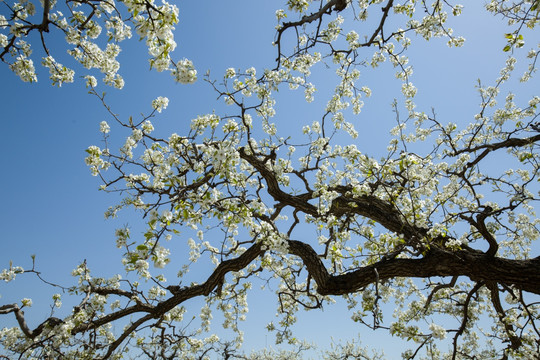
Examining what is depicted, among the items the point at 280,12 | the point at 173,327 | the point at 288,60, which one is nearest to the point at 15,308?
the point at 173,327

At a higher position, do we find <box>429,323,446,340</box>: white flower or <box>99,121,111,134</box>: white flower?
<box>99,121,111,134</box>: white flower

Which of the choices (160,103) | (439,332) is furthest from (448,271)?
(160,103)

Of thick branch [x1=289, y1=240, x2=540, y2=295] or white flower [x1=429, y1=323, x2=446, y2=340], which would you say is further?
white flower [x1=429, y1=323, x2=446, y2=340]

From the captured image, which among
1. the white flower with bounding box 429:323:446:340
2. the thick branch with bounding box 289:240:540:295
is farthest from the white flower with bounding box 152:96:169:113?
the white flower with bounding box 429:323:446:340

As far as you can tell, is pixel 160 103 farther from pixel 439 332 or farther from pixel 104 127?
pixel 439 332

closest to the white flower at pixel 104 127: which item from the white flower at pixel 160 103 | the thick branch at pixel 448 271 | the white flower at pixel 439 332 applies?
the white flower at pixel 160 103

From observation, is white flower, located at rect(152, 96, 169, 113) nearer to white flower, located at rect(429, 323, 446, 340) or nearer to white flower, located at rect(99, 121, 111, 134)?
white flower, located at rect(99, 121, 111, 134)

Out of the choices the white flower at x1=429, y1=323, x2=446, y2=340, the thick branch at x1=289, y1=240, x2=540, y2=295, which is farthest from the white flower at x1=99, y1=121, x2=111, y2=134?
the white flower at x1=429, y1=323, x2=446, y2=340

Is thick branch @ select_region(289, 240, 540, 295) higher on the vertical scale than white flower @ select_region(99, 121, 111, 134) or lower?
lower

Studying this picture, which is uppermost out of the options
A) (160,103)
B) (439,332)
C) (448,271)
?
(160,103)

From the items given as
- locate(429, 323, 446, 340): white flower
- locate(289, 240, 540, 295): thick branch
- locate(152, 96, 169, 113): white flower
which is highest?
locate(152, 96, 169, 113): white flower

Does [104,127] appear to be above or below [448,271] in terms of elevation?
above

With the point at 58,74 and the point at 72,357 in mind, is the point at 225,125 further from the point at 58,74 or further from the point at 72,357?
the point at 72,357

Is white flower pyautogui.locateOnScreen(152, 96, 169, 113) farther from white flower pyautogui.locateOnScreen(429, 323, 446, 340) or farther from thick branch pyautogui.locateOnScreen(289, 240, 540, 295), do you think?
white flower pyautogui.locateOnScreen(429, 323, 446, 340)
